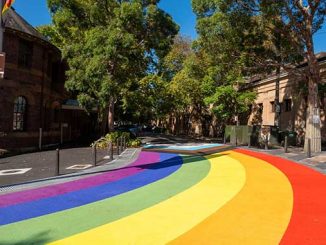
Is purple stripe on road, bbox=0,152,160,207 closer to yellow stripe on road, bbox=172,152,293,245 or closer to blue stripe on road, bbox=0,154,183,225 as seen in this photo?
blue stripe on road, bbox=0,154,183,225

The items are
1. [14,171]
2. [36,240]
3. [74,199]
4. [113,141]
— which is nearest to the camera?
[36,240]

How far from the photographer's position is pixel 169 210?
7609 mm

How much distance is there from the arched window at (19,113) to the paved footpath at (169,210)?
12220 mm

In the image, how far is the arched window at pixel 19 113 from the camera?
73.0ft

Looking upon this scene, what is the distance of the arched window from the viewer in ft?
73.0

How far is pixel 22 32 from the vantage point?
70.0 feet

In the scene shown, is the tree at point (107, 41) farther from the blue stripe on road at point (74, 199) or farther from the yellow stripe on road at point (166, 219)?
the yellow stripe on road at point (166, 219)

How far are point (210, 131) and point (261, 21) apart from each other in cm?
2749

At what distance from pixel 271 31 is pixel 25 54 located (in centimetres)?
1637

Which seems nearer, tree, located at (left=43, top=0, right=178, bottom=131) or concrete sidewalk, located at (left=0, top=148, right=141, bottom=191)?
concrete sidewalk, located at (left=0, top=148, right=141, bottom=191)

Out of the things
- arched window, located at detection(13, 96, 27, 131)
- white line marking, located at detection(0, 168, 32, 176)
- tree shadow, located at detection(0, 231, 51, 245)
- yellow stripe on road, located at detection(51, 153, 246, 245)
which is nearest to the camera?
tree shadow, located at detection(0, 231, 51, 245)

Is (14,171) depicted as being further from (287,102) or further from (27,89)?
(287,102)

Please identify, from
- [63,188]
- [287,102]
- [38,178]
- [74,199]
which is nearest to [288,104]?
[287,102]

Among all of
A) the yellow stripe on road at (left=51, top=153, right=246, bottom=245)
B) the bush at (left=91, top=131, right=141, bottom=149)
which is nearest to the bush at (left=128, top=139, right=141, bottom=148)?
the bush at (left=91, top=131, right=141, bottom=149)
